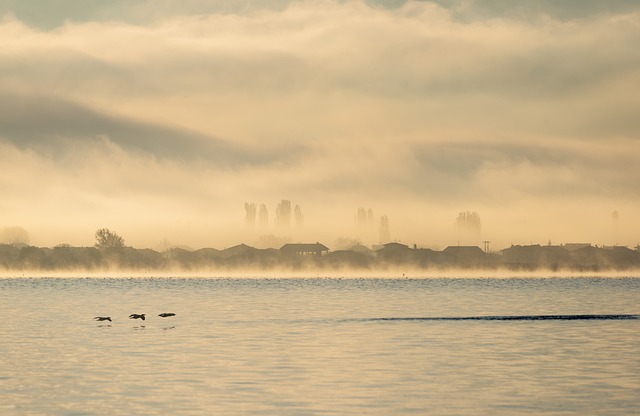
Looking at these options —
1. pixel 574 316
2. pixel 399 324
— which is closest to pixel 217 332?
pixel 399 324

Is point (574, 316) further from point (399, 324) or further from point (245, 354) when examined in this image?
point (245, 354)

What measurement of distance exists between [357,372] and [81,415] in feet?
60.0

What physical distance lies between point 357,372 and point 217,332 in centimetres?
3622

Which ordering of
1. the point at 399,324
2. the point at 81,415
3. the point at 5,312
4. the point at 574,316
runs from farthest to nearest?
the point at 5,312, the point at 574,316, the point at 399,324, the point at 81,415

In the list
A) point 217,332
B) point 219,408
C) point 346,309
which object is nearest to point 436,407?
point 219,408

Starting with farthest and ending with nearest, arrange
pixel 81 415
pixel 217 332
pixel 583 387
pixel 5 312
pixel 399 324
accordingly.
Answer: pixel 5 312
pixel 399 324
pixel 217 332
pixel 583 387
pixel 81 415

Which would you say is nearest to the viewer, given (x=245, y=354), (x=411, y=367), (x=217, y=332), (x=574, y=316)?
(x=411, y=367)

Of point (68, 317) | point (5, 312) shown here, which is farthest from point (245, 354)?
point (5, 312)

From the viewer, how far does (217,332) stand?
305 ft

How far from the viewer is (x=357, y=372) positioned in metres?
58.3

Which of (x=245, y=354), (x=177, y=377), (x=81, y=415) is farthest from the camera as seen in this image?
(x=245, y=354)

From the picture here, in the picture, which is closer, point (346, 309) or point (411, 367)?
point (411, 367)

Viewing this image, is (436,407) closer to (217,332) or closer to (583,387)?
(583,387)

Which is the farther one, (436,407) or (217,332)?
(217,332)
